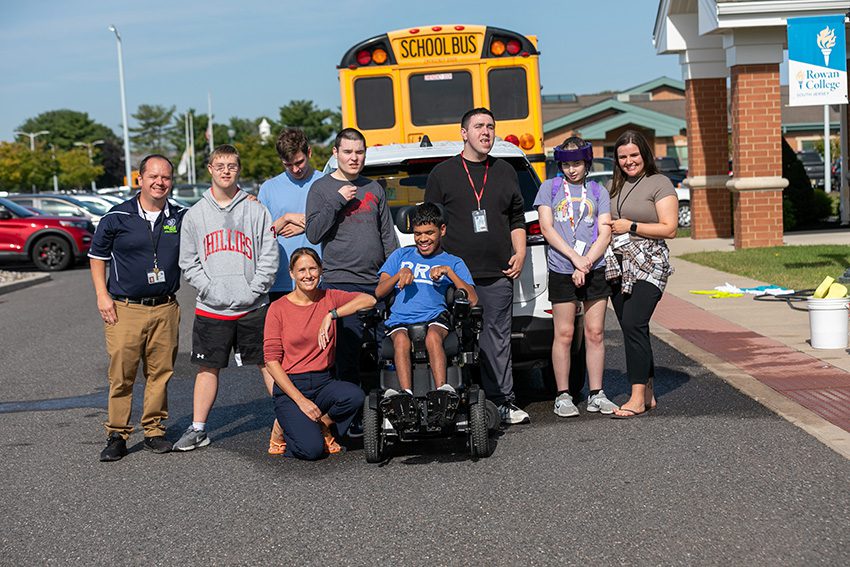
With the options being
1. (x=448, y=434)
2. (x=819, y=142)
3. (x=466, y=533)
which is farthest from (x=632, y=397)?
(x=819, y=142)

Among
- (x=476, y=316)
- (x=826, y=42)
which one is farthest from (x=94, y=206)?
(x=476, y=316)

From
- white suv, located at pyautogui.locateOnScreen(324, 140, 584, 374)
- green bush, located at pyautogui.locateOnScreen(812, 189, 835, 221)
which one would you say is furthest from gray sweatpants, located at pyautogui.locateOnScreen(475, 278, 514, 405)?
green bush, located at pyautogui.locateOnScreen(812, 189, 835, 221)

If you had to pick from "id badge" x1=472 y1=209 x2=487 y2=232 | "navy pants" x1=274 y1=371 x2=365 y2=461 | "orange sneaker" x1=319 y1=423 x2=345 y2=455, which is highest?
"id badge" x1=472 y1=209 x2=487 y2=232

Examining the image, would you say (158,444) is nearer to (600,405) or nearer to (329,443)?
(329,443)

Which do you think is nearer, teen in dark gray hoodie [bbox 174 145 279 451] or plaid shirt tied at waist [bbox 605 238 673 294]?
teen in dark gray hoodie [bbox 174 145 279 451]

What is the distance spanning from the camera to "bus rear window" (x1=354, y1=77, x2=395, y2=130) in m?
15.4

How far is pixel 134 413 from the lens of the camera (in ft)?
31.0

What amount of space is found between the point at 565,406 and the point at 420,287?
4.98 feet

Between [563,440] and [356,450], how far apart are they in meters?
1.31

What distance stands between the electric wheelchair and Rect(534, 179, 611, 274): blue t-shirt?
2.94 ft

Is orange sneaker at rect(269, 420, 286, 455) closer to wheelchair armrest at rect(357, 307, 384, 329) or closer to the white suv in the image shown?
wheelchair armrest at rect(357, 307, 384, 329)

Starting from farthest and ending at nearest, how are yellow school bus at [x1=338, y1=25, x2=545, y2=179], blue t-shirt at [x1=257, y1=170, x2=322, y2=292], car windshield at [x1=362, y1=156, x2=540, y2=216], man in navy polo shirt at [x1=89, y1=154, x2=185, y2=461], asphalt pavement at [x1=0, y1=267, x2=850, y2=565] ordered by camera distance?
yellow school bus at [x1=338, y1=25, x2=545, y2=179] → car windshield at [x1=362, y1=156, x2=540, y2=216] → blue t-shirt at [x1=257, y1=170, x2=322, y2=292] → man in navy polo shirt at [x1=89, y1=154, x2=185, y2=461] → asphalt pavement at [x1=0, y1=267, x2=850, y2=565]

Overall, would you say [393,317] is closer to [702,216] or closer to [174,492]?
[174,492]

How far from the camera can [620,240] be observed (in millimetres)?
8273
